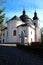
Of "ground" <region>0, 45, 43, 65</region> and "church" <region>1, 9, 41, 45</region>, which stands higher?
"church" <region>1, 9, 41, 45</region>

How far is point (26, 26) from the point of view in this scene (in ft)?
186

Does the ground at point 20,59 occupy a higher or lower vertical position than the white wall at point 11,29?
lower

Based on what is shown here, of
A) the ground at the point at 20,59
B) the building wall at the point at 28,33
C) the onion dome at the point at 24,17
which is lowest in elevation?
the ground at the point at 20,59

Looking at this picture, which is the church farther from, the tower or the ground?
the ground

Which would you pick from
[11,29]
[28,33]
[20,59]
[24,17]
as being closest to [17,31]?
[11,29]

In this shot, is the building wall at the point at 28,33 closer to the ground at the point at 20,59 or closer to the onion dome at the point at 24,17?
the onion dome at the point at 24,17

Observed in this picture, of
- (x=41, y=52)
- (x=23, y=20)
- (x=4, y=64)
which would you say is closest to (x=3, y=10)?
(x=41, y=52)

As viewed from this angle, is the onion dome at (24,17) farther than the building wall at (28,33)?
Yes

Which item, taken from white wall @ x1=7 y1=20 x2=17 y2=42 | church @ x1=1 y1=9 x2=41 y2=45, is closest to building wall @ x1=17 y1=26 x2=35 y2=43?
church @ x1=1 y1=9 x2=41 y2=45

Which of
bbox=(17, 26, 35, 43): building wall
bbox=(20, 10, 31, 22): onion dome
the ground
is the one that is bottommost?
the ground

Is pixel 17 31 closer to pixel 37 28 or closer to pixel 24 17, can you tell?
pixel 24 17

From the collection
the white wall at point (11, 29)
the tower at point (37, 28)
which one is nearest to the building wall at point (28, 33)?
the white wall at point (11, 29)

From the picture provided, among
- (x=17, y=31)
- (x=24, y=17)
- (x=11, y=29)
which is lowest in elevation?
(x=17, y=31)

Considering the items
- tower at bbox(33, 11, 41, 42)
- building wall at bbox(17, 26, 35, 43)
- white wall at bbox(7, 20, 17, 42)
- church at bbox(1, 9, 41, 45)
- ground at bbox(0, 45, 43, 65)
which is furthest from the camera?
tower at bbox(33, 11, 41, 42)
